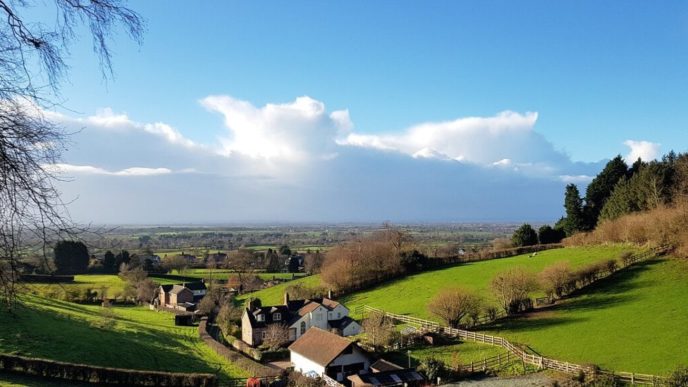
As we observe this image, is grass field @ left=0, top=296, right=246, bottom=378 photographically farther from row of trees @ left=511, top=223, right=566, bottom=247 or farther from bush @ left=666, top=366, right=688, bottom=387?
row of trees @ left=511, top=223, right=566, bottom=247

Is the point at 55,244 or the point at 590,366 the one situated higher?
the point at 55,244

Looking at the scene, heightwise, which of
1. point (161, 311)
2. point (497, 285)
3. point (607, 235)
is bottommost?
point (161, 311)

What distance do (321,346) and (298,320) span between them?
45.4 feet

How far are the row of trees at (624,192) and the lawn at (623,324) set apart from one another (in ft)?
40.6

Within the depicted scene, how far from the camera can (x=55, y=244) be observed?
17.8ft

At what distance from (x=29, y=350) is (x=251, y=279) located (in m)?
54.0

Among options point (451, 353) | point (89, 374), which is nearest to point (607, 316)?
Answer: point (451, 353)

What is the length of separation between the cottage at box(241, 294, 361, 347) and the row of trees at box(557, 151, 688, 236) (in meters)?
37.1

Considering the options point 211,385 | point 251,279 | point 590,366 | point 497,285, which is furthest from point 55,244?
point 251,279

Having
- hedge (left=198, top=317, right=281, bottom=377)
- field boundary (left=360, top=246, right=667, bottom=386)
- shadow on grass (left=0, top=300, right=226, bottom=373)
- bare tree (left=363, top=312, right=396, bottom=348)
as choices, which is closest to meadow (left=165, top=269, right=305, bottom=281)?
field boundary (left=360, top=246, right=667, bottom=386)

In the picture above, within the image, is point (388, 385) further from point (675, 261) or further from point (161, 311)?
point (161, 311)

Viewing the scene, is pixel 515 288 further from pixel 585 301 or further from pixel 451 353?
pixel 451 353

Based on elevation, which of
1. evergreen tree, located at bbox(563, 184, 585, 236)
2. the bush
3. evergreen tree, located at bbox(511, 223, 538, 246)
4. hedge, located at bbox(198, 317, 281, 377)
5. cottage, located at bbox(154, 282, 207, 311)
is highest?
evergreen tree, located at bbox(563, 184, 585, 236)

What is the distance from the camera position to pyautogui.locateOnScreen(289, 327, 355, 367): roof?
33531 millimetres
